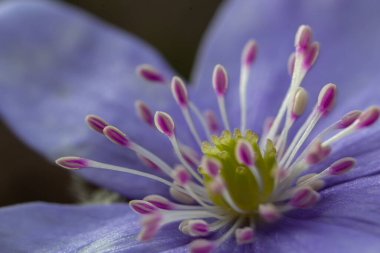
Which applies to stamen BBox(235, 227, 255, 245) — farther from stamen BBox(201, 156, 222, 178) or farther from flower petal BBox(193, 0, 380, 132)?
flower petal BBox(193, 0, 380, 132)

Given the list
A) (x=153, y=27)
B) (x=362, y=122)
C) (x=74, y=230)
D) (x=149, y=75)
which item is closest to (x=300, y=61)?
(x=362, y=122)

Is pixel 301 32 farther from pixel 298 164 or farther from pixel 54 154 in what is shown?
pixel 54 154

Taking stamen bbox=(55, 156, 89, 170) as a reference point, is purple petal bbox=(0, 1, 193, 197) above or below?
above

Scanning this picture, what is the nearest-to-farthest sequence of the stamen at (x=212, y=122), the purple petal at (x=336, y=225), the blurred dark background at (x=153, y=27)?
the purple petal at (x=336, y=225) → the stamen at (x=212, y=122) → the blurred dark background at (x=153, y=27)

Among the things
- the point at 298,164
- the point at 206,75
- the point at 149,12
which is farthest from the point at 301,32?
the point at 149,12

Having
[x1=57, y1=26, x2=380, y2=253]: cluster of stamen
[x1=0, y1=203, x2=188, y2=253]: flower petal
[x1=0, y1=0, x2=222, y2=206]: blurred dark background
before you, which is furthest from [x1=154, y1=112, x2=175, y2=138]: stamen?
[x1=0, y1=0, x2=222, y2=206]: blurred dark background

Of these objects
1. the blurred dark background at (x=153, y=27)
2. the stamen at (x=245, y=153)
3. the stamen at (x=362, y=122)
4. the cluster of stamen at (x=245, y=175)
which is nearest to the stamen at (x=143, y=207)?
the cluster of stamen at (x=245, y=175)

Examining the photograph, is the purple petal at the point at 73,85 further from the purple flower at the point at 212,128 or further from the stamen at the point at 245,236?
the stamen at the point at 245,236
